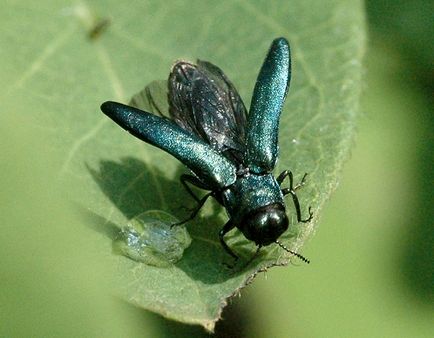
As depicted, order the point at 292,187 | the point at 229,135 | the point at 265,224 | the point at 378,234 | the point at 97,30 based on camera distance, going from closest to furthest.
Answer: the point at 265,224 → the point at 292,187 → the point at 229,135 → the point at 97,30 → the point at 378,234

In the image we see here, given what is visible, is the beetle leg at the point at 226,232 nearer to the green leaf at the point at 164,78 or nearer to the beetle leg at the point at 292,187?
the green leaf at the point at 164,78

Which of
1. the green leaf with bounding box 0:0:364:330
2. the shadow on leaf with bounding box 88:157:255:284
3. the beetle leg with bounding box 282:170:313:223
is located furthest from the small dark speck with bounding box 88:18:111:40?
the beetle leg with bounding box 282:170:313:223

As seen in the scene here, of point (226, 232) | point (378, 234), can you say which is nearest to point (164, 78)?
point (226, 232)

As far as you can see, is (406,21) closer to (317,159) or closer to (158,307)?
(317,159)

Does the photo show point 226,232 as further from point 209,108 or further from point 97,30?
point 97,30

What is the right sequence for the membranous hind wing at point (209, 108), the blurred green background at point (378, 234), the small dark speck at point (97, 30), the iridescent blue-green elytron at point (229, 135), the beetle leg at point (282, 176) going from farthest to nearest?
1. the blurred green background at point (378, 234)
2. the small dark speck at point (97, 30)
3. the membranous hind wing at point (209, 108)
4. the beetle leg at point (282, 176)
5. the iridescent blue-green elytron at point (229, 135)

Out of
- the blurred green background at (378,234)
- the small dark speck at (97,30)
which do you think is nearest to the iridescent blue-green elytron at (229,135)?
the small dark speck at (97,30)

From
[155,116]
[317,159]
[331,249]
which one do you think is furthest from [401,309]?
[155,116]
